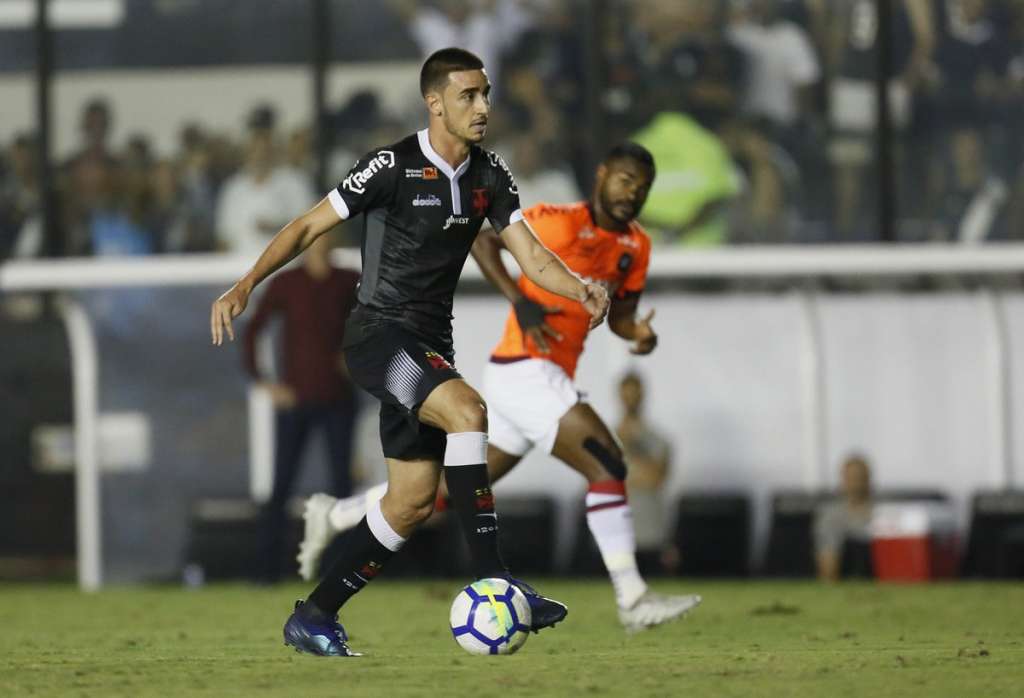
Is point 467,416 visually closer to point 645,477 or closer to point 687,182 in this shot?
point 645,477

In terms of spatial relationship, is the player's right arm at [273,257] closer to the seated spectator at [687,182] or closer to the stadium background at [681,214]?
the stadium background at [681,214]

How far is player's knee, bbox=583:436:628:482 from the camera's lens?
32.5 ft

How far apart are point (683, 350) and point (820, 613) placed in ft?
17.2

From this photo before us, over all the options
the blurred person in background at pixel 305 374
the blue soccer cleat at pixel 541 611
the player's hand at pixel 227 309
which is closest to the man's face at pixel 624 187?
the blue soccer cleat at pixel 541 611

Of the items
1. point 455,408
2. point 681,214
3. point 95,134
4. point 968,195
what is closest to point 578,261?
point 455,408

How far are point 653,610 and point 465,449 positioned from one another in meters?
2.19

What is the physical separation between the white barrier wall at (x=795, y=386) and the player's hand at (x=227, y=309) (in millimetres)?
8402

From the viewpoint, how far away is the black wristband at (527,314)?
958 cm

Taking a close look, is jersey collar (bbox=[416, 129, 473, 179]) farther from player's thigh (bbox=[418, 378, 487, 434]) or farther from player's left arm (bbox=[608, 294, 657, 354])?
player's left arm (bbox=[608, 294, 657, 354])

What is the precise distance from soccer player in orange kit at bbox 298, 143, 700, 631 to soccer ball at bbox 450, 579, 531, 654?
192 cm

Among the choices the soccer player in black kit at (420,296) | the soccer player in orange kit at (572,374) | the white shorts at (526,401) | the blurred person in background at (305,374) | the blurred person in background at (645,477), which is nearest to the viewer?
the soccer player in black kit at (420,296)

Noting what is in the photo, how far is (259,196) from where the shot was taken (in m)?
16.3

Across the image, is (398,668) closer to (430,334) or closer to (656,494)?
(430,334)

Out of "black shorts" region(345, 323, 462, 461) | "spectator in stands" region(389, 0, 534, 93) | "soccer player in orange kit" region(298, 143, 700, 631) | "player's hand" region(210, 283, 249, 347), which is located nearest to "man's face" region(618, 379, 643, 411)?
"spectator in stands" region(389, 0, 534, 93)
